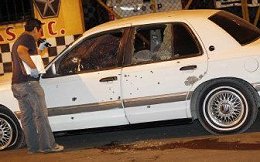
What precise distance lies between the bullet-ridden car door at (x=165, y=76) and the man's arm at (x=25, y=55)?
3.57ft

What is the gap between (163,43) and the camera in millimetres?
6840

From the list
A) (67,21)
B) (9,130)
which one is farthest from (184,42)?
(67,21)

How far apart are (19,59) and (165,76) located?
1.77 m

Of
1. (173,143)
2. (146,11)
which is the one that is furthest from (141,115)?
(146,11)

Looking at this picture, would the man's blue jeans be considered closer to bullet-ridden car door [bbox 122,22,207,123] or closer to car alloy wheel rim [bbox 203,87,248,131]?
bullet-ridden car door [bbox 122,22,207,123]

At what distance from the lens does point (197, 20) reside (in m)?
6.69

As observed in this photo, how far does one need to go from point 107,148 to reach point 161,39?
1.48 metres

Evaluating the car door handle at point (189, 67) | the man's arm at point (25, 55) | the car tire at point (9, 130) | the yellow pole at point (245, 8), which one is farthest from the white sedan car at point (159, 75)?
the yellow pole at point (245, 8)

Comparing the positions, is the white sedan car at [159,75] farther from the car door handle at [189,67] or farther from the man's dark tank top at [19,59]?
the man's dark tank top at [19,59]

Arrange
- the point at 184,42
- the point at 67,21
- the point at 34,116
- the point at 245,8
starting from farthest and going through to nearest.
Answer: the point at 67,21 → the point at 245,8 → the point at 34,116 → the point at 184,42

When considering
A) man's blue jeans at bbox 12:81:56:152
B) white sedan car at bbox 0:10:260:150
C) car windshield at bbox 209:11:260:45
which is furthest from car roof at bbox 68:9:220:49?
man's blue jeans at bbox 12:81:56:152

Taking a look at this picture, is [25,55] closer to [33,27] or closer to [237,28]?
[33,27]

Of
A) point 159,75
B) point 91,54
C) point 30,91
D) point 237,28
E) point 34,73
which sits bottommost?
point 30,91

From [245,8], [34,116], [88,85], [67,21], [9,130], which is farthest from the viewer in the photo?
[67,21]
